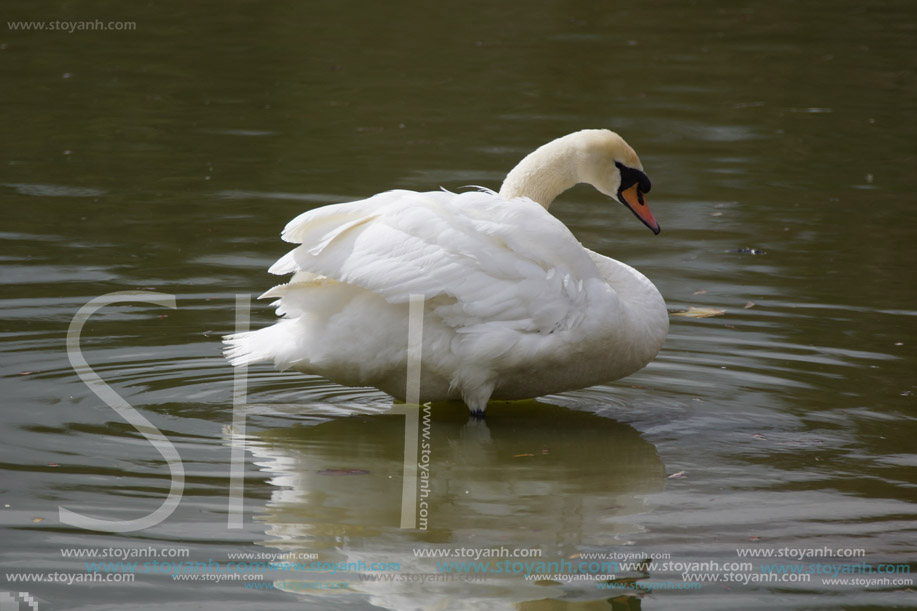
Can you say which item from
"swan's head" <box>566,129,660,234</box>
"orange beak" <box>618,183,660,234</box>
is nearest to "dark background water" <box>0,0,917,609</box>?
"orange beak" <box>618,183,660,234</box>

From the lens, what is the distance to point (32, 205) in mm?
9961

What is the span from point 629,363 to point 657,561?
1.67 metres

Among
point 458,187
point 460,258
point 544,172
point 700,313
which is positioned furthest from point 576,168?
point 458,187

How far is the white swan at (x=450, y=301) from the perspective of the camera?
5.82m

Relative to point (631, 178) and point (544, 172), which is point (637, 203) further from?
point (544, 172)

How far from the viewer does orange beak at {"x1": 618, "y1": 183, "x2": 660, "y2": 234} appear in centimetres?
698

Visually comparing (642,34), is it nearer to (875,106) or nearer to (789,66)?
(789,66)

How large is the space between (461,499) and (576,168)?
2.17 metres

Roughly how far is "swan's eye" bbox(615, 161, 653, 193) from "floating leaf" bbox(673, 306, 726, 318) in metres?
1.13

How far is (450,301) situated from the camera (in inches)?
232

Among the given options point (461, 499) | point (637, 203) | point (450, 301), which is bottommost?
point (461, 499)

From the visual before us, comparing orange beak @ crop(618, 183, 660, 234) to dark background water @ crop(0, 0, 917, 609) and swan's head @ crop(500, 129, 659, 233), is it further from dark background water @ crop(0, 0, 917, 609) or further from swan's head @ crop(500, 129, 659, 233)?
dark background water @ crop(0, 0, 917, 609)

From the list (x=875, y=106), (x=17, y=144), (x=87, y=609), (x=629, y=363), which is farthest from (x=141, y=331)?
(x=875, y=106)

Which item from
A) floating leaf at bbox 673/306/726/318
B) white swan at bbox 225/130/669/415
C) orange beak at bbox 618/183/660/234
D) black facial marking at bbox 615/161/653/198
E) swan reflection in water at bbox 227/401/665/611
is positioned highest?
black facial marking at bbox 615/161/653/198
